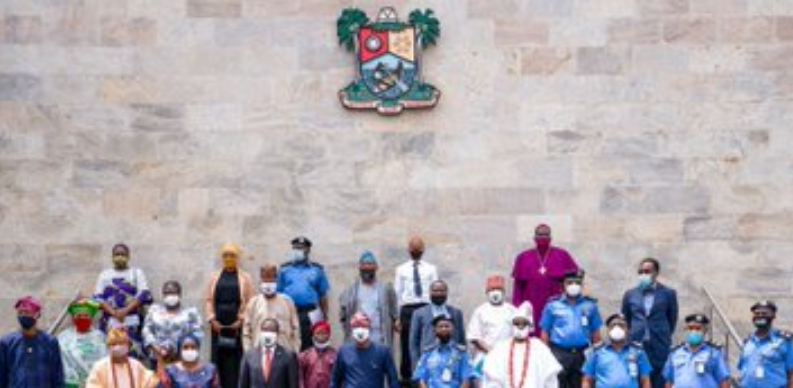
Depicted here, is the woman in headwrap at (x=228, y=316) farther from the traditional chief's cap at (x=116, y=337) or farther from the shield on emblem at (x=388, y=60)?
the shield on emblem at (x=388, y=60)

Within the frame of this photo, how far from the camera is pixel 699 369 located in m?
25.1

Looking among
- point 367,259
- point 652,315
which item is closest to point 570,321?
point 652,315

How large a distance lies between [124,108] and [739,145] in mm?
7312

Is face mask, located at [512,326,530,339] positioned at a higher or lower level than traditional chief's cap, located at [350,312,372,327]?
lower

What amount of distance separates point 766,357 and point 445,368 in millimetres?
3387

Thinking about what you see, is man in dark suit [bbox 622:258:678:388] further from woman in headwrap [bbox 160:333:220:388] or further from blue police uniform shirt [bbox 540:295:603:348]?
woman in headwrap [bbox 160:333:220:388]

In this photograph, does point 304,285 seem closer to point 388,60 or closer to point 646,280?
point 388,60

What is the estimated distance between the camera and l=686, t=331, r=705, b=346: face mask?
2528cm

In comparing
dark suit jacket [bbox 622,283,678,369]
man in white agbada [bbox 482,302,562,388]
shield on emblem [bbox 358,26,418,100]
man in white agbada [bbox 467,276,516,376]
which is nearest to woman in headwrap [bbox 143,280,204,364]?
man in white agbada [bbox 467,276,516,376]

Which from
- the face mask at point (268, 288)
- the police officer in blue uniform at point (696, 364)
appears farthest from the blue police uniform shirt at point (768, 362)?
the face mask at point (268, 288)

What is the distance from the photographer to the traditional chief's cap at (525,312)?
1001 inches

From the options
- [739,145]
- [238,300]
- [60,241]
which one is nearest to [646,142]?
[739,145]

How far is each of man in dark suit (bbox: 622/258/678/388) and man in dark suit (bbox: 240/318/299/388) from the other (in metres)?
3.89

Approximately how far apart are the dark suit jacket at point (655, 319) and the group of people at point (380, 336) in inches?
0.6
